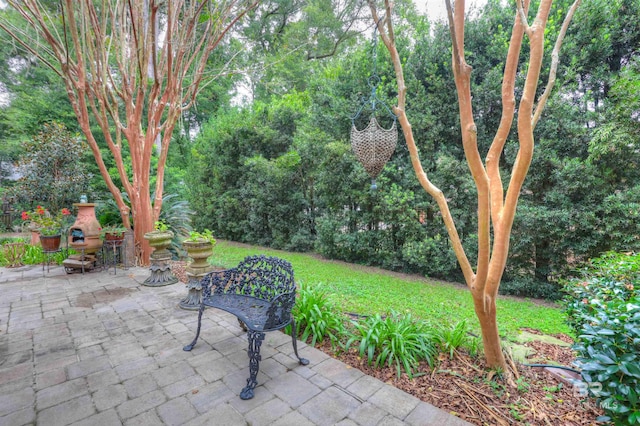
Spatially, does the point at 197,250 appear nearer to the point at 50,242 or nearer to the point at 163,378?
the point at 163,378

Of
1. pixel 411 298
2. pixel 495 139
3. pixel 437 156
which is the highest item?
pixel 437 156

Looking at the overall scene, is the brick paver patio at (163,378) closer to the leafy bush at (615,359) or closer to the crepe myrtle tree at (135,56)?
the leafy bush at (615,359)

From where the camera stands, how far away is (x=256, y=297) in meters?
2.60

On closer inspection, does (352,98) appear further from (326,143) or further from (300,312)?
(300,312)

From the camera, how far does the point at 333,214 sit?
6.98 metres

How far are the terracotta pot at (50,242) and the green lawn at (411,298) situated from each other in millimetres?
2652

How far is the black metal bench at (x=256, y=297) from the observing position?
1.97 meters

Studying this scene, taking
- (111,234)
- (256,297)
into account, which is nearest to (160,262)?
(111,234)

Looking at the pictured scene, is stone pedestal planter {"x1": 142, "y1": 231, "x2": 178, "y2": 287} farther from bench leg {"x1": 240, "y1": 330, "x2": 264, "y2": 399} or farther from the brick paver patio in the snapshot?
bench leg {"x1": 240, "y1": 330, "x2": 264, "y2": 399}

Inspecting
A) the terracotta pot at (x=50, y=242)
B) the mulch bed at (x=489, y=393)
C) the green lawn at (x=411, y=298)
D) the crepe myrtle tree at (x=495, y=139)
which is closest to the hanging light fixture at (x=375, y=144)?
the crepe myrtle tree at (x=495, y=139)

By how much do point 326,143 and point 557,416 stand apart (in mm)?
5770

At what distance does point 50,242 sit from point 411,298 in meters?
6.07

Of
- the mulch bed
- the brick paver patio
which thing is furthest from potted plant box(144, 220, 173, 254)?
the mulch bed

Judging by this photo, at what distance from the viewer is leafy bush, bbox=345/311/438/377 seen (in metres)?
2.18
